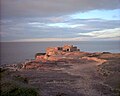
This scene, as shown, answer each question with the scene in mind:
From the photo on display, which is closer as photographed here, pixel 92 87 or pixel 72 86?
pixel 92 87

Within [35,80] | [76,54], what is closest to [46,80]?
[35,80]

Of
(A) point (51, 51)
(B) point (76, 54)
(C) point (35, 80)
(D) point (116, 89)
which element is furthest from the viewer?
(A) point (51, 51)

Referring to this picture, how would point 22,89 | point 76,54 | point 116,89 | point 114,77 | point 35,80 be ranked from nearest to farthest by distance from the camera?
point 22,89 < point 116,89 < point 35,80 < point 114,77 < point 76,54

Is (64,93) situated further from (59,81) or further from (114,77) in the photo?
(114,77)

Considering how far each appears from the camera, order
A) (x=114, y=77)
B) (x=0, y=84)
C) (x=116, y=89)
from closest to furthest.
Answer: (x=0, y=84) → (x=116, y=89) → (x=114, y=77)

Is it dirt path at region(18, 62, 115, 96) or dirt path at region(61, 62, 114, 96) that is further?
dirt path at region(61, 62, 114, 96)

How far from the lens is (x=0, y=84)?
17.9 m

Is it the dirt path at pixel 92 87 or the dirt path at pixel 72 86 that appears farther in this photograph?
the dirt path at pixel 92 87

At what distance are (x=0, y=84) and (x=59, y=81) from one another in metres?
8.66

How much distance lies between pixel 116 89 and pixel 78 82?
4.25 metres

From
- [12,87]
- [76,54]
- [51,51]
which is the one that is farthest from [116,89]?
[51,51]

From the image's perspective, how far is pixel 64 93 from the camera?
20.0 m

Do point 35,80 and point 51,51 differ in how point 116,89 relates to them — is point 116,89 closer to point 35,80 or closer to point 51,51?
point 35,80

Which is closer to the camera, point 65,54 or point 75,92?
point 75,92
